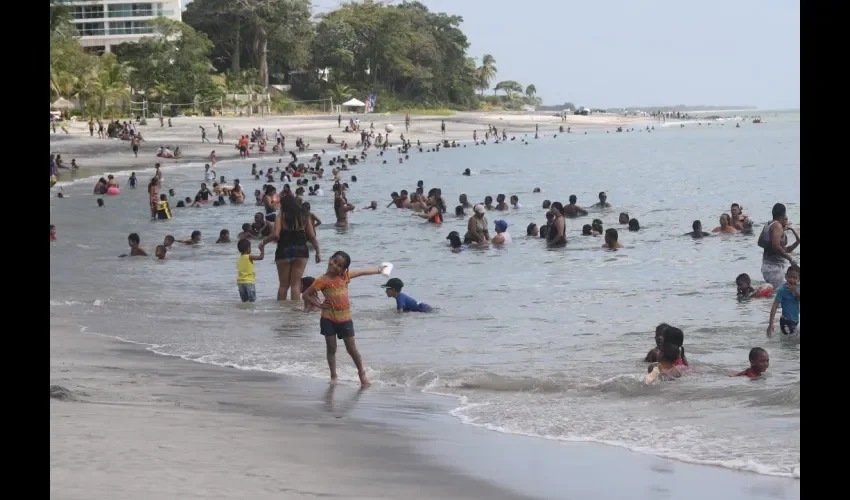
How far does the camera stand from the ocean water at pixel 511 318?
8.52m

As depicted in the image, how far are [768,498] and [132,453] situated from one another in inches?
145

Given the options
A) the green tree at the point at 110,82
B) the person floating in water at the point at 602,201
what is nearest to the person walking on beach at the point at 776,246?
the person floating in water at the point at 602,201

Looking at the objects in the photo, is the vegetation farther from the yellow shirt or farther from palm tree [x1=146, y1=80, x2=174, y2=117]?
the yellow shirt

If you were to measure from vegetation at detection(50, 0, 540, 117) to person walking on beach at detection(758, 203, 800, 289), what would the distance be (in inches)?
1636

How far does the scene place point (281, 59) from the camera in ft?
282

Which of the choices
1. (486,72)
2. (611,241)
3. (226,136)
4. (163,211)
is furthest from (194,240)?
(486,72)

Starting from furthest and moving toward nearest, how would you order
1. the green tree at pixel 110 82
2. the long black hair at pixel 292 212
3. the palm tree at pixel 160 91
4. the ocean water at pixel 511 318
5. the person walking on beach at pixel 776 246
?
the palm tree at pixel 160 91, the green tree at pixel 110 82, the long black hair at pixel 292 212, the person walking on beach at pixel 776 246, the ocean water at pixel 511 318

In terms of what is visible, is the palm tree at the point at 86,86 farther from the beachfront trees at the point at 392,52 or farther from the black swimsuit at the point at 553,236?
the black swimsuit at the point at 553,236

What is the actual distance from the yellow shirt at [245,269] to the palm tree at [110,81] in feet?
156

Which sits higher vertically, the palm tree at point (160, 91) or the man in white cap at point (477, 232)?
the palm tree at point (160, 91)

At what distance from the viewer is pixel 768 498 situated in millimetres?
6113

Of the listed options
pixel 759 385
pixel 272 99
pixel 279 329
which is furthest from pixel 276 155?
pixel 759 385

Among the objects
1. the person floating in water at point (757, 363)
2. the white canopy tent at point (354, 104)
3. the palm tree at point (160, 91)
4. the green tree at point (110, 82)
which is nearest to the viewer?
the person floating in water at point (757, 363)

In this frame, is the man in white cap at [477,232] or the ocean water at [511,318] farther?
the man in white cap at [477,232]
